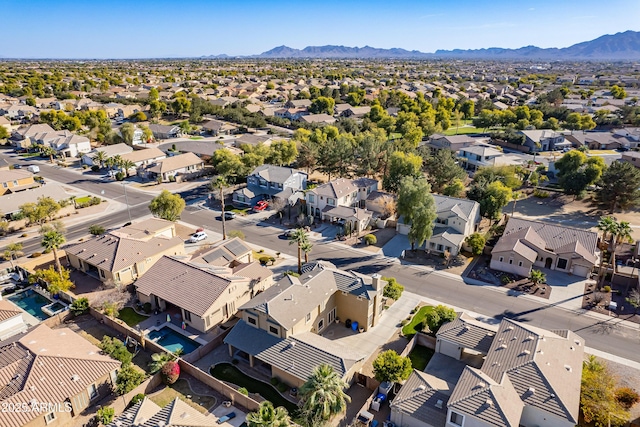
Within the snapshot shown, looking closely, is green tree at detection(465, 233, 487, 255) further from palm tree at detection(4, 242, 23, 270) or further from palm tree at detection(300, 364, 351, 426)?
palm tree at detection(4, 242, 23, 270)

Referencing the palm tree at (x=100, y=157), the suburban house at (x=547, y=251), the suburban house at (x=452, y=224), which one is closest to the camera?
the suburban house at (x=547, y=251)

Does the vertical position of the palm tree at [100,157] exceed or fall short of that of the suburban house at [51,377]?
it exceeds it

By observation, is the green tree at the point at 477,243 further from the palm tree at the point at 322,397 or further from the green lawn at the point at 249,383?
the palm tree at the point at 322,397

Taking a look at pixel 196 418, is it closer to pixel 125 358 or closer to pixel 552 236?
pixel 125 358

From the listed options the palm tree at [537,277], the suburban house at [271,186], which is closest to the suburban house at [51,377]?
the suburban house at [271,186]

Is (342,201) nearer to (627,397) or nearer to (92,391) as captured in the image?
(627,397)

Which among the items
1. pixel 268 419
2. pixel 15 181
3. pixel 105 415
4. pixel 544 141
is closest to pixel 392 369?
pixel 268 419

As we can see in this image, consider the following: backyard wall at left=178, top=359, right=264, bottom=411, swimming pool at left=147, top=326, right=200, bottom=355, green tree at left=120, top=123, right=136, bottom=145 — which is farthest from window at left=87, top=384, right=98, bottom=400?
green tree at left=120, top=123, right=136, bottom=145
